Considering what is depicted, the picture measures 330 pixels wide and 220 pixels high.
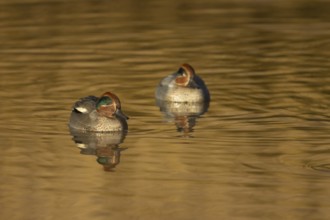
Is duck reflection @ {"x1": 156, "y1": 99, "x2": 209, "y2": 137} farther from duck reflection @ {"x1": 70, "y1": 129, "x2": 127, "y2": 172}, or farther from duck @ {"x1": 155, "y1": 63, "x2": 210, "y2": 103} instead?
duck reflection @ {"x1": 70, "y1": 129, "x2": 127, "y2": 172}

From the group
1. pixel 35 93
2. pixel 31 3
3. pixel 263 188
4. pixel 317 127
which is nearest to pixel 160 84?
pixel 35 93

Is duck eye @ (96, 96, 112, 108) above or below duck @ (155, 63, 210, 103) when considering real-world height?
above

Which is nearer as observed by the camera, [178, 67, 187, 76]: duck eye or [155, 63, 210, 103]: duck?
[155, 63, 210, 103]: duck

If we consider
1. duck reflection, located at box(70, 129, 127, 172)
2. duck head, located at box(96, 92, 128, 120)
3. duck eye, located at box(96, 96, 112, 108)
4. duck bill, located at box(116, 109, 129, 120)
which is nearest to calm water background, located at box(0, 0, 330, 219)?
duck reflection, located at box(70, 129, 127, 172)

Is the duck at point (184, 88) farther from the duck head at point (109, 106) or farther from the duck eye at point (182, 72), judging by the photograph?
the duck head at point (109, 106)

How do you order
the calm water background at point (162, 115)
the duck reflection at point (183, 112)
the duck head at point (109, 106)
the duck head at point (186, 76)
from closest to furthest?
the calm water background at point (162, 115) < the duck head at point (109, 106) < the duck reflection at point (183, 112) < the duck head at point (186, 76)

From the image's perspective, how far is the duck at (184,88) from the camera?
20.9 m

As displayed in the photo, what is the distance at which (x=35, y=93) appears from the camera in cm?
2092

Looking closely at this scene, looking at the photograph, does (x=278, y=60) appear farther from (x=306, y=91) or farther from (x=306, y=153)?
(x=306, y=153)

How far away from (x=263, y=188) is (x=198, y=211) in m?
1.25

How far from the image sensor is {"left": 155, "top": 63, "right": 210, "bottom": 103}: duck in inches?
822

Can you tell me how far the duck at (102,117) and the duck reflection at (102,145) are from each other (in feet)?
0.26

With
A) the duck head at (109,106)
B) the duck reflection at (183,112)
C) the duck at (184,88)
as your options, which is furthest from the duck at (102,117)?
the duck at (184,88)

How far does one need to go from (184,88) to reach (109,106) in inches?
115
